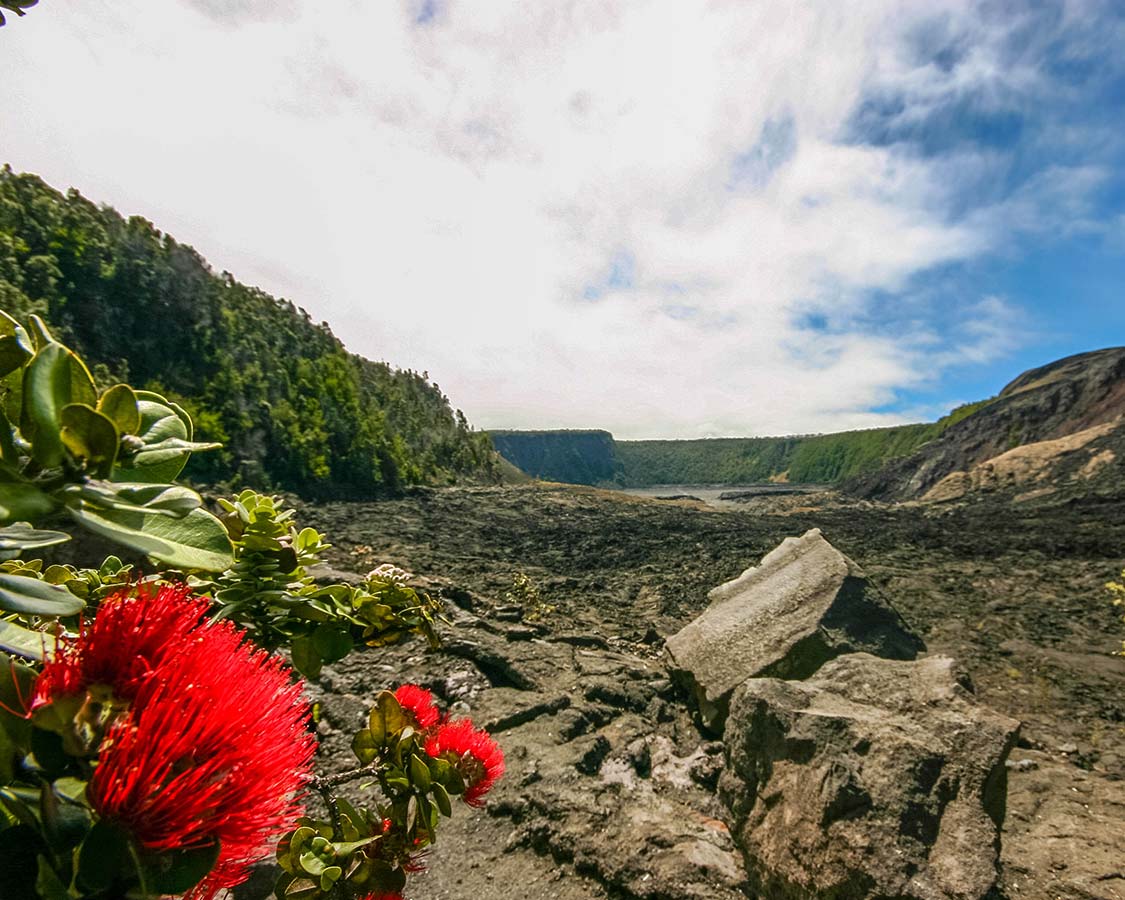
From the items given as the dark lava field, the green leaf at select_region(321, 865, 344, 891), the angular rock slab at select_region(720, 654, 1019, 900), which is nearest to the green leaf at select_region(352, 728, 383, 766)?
the green leaf at select_region(321, 865, 344, 891)

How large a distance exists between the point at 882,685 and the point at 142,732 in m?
4.74

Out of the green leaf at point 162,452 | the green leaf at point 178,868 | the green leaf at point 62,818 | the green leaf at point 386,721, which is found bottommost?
the green leaf at point 386,721

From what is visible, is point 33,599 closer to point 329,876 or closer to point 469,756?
point 329,876

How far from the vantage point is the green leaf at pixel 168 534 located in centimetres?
63

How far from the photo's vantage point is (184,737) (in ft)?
2.30

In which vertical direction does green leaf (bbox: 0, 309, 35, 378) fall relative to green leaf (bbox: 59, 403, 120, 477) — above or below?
above

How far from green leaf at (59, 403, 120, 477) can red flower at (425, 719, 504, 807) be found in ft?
3.44

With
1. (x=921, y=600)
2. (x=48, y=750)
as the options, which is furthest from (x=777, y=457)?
(x=48, y=750)

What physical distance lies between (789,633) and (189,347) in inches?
1650

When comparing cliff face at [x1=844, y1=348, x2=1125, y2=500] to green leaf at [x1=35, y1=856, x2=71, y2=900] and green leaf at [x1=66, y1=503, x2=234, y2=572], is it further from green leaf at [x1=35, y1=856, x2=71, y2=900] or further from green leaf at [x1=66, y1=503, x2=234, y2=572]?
green leaf at [x1=35, y1=856, x2=71, y2=900]

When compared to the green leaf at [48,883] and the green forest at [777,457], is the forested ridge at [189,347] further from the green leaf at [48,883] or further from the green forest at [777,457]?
the green forest at [777,457]

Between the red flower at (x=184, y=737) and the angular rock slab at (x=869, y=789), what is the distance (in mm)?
3166

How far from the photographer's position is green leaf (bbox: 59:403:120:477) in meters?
0.60

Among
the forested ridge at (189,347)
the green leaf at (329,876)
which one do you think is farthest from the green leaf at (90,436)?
the forested ridge at (189,347)
